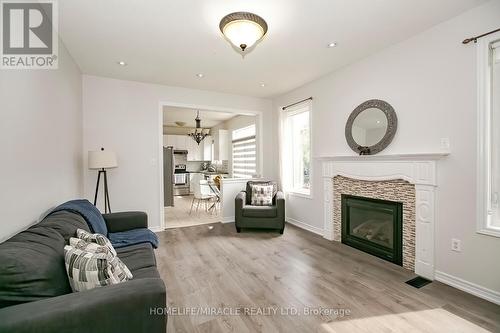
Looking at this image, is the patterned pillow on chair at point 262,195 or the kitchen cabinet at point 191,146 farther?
the kitchen cabinet at point 191,146

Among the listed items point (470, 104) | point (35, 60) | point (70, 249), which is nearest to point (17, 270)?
point (70, 249)

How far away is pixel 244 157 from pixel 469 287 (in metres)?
5.33

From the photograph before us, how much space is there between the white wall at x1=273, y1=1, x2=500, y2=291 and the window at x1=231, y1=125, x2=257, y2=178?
3588 mm

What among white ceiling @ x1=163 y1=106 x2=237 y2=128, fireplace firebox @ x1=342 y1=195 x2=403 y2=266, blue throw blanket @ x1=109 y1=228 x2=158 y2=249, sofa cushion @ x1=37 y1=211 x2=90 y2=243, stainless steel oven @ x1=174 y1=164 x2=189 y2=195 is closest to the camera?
sofa cushion @ x1=37 y1=211 x2=90 y2=243

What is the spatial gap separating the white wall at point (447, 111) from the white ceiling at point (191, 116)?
3.97 meters

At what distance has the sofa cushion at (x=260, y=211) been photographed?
13.3 feet

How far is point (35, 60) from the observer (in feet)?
6.68

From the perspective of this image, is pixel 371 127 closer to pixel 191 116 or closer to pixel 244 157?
pixel 244 157

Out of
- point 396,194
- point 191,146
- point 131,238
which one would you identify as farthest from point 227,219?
point 191,146

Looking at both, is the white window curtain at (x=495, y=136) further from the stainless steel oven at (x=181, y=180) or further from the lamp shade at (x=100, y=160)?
the stainless steel oven at (x=181, y=180)

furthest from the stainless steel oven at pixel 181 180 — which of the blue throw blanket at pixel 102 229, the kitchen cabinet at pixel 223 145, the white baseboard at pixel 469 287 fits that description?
the white baseboard at pixel 469 287

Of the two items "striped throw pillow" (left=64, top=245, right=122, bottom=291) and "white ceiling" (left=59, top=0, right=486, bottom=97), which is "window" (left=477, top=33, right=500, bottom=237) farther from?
"striped throw pillow" (left=64, top=245, right=122, bottom=291)

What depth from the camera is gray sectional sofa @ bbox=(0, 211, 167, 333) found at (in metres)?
1.00

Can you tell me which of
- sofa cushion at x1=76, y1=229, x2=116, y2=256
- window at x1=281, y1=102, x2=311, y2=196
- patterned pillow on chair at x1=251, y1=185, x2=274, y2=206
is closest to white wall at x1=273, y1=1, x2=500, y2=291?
window at x1=281, y1=102, x2=311, y2=196
